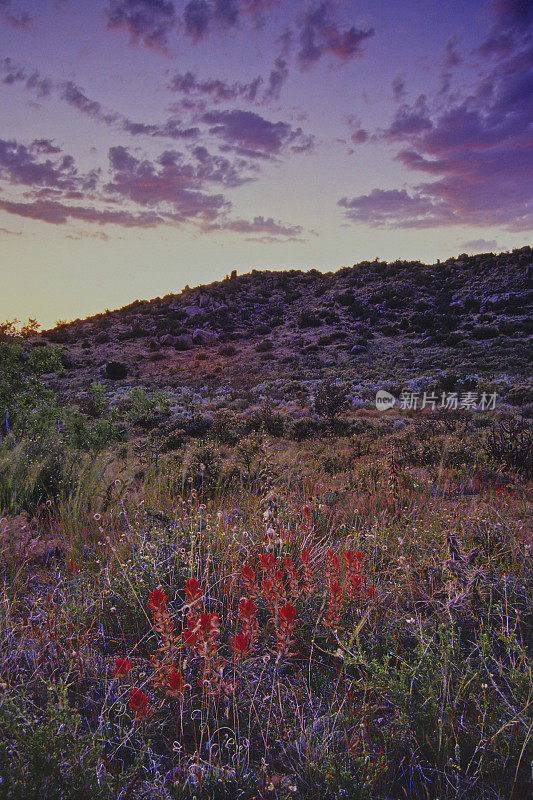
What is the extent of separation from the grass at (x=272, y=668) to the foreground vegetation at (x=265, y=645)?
1 centimetres

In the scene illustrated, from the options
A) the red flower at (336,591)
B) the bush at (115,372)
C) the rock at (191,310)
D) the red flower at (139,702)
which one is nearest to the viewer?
the red flower at (139,702)

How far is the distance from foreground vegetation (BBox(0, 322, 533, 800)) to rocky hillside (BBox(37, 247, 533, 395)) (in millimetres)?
18696

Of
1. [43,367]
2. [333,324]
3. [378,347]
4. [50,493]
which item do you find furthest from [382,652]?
[333,324]

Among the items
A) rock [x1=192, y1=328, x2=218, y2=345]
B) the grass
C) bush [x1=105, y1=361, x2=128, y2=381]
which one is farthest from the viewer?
rock [x1=192, y1=328, x2=218, y2=345]

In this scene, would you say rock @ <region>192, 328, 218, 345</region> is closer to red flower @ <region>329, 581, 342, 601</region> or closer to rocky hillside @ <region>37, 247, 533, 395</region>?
rocky hillside @ <region>37, 247, 533, 395</region>

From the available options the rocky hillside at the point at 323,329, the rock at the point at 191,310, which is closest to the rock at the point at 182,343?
the rocky hillside at the point at 323,329

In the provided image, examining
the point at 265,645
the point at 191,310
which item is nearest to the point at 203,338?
the point at 191,310

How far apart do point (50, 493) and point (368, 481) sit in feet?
13.3

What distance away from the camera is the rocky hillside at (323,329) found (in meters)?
28.1

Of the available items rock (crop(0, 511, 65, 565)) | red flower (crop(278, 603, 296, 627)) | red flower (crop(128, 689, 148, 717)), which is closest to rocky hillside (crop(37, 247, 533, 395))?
rock (crop(0, 511, 65, 565))

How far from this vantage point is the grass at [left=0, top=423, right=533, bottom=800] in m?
1.66

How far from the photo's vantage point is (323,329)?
40.9 metres

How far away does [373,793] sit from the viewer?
1687mm

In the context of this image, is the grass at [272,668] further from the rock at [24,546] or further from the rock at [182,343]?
the rock at [182,343]
